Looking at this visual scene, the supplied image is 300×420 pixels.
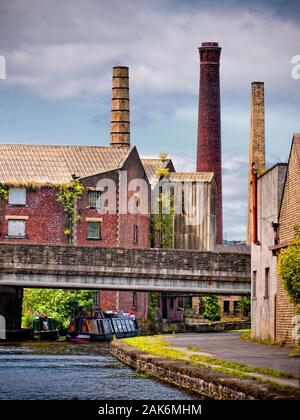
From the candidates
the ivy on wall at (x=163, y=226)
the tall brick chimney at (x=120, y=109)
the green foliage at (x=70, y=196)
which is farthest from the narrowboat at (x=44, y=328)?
the tall brick chimney at (x=120, y=109)

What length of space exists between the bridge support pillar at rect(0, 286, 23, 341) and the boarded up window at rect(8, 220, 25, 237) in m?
7.54

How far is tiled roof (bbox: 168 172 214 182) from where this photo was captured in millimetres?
80812

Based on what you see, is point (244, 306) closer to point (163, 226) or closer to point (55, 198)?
point (163, 226)

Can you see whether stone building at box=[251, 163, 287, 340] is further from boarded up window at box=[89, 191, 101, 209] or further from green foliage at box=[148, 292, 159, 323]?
green foliage at box=[148, 292, 159, 323]

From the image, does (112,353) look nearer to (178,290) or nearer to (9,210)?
(178,290)

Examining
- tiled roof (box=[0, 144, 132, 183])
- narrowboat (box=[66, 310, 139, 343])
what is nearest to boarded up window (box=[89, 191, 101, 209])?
tiled roof (box=[0, 144, 132, 183])

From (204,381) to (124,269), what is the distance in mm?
27120

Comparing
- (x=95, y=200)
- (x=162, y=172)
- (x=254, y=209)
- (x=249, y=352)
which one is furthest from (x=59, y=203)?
(x=249, y=352)

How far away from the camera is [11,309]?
61875 mm

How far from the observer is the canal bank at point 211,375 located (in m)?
22.3

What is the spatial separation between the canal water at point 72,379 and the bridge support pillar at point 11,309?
13.7 meters

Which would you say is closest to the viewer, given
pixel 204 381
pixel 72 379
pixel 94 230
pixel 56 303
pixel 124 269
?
pixel 204 381

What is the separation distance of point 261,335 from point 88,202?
30042 mm

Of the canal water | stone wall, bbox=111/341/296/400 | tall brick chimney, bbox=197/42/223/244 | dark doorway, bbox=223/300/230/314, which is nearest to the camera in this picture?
stone wall, bbox=111/341/296/400
